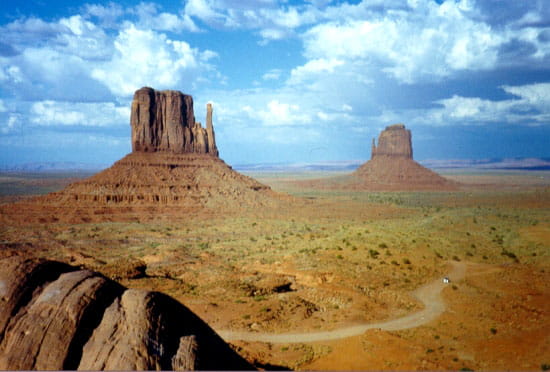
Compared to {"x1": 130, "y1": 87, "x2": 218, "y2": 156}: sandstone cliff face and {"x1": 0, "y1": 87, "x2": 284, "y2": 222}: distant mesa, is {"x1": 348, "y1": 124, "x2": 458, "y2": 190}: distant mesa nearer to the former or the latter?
{"x1": 0, "y1": 87, "x2": 284, "y2": 222}: distant mesa

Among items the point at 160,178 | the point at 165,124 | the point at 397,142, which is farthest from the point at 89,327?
the point at 397,142

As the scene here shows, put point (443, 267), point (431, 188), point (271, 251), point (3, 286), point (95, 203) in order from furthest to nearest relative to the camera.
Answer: point (431, 188) → point (95, 203) → point (271, 251) → point (443, 267) → point (3, 286)

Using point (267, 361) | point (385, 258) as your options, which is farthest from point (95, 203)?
point (267, 361)

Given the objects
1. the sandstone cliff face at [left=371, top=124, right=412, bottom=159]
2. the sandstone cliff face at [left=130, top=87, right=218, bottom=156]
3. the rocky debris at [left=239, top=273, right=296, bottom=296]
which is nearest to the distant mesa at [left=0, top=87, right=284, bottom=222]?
the sandstone cliff face at [left=130, top=87, right=218, bottom=156]

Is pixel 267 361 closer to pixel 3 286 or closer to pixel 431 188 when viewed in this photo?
pixel 3 286

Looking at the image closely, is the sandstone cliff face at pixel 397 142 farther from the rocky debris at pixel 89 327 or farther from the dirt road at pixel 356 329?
the rocky debris at pixel 89 327

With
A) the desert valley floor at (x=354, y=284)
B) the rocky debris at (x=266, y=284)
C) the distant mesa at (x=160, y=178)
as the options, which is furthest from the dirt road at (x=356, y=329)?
the distant mesa at (x=160, y=178)

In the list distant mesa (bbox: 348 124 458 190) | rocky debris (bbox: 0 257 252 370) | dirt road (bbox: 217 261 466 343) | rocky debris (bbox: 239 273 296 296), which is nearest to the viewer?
rocky debris (bbox: 0 257 252 370)

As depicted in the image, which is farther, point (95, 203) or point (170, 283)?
point (95, 203)
